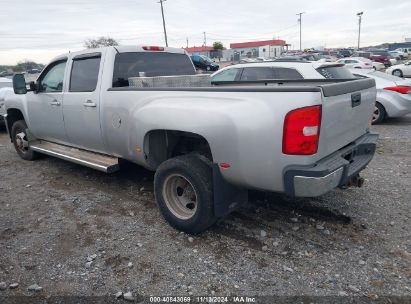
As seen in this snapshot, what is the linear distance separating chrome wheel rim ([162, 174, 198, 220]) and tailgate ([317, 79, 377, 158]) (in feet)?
4.63

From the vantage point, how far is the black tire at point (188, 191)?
3.29 metres

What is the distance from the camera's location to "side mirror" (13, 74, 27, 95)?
539cm

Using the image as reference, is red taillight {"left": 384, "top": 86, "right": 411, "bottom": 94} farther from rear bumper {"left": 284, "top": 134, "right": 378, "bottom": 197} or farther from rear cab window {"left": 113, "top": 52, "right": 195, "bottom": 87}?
rear bumper {"left": 284, "top": 134, "right": 378, "bottom": 197}

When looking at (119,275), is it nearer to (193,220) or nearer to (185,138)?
(193,220)

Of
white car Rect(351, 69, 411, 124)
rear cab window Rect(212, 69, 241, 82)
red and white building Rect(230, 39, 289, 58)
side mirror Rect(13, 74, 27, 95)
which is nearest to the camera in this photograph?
side mirror Rect(13, 74, 27, 95)

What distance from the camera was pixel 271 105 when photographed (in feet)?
9.07

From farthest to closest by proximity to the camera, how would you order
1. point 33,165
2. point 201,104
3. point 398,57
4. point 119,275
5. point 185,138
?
point 398,57 → point 33,165 → point 185,138 → point 201,104 → point 119,275

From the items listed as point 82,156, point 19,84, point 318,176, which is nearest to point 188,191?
point 318,176

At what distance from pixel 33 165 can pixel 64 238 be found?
3171mm

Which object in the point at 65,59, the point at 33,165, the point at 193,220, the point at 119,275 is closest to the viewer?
the point at 119,275

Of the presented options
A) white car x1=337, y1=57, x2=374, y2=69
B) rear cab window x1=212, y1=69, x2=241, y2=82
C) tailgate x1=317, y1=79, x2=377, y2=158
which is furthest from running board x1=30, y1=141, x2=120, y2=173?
white car x1=337, y1=57, x2=374, y2=69

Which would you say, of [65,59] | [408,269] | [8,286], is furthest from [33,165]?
[408,269]

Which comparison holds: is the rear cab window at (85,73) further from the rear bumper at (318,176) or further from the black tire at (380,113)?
the black tire at (380,113)

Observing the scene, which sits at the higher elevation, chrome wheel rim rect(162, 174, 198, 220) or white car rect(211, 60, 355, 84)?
white car rect(211, 60, 355, 84)
